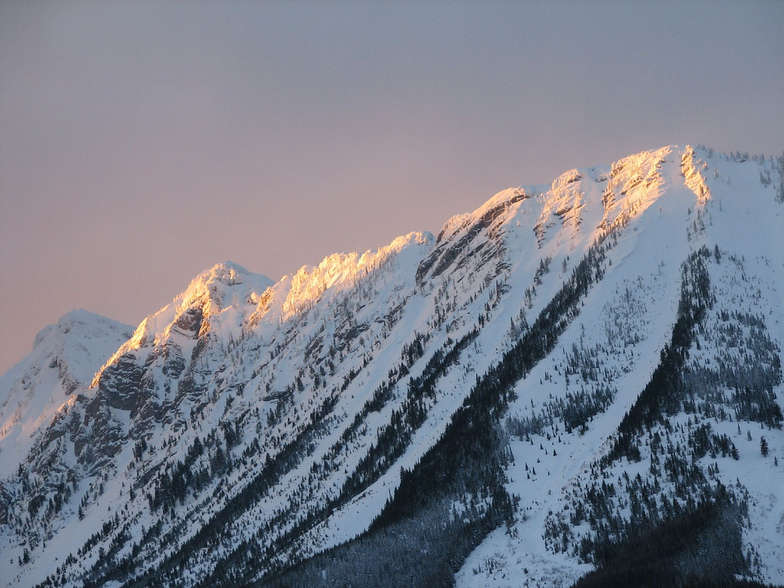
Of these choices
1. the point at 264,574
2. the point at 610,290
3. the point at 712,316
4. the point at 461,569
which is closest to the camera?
the point at 461,569

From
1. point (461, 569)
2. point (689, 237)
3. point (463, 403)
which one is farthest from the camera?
point (689, 237)

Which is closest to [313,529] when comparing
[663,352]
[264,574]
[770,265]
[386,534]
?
[264,574]

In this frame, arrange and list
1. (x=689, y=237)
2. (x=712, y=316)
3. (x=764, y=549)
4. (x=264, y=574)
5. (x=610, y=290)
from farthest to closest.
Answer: (x=689, y=237), (x=610, y=290), (x=712, y=316), (x=264, y=574), (x=764, y=549)

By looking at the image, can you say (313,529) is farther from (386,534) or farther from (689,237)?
(689,237)

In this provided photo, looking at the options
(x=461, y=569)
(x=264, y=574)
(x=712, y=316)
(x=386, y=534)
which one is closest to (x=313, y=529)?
(x=264, y=574)

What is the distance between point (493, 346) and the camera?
7451 inches

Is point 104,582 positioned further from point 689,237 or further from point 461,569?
point 689,237

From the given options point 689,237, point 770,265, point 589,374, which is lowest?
point 589,374

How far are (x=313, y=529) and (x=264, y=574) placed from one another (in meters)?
18.0

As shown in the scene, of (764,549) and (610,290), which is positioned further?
(610,290)

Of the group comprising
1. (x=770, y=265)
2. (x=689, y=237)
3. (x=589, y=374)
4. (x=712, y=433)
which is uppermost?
(x=689, y=237)

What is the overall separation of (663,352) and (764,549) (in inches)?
2234

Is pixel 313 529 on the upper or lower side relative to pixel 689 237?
lower

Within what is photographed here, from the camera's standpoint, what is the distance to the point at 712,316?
437 feet
